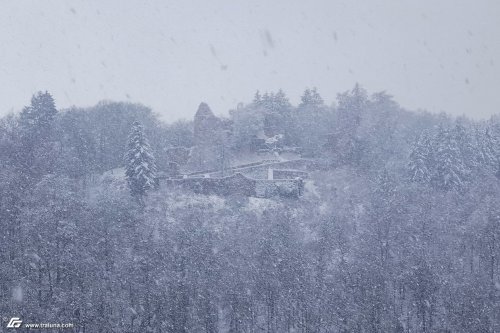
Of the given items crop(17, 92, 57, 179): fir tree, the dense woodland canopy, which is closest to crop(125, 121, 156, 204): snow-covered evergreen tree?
the dense woodland canopy

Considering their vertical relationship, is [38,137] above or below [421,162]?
above

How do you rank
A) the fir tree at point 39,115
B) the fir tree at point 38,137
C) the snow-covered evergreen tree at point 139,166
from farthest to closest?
the fir tree at point 39,115
the snow-covered evergreen tree at point 139,166
the fir tree at point 38,137

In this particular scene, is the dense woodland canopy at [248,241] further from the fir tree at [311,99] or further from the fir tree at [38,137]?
the fir tree at [311,99]

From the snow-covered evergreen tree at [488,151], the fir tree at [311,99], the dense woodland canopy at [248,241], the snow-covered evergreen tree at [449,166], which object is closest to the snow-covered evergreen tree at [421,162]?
the dense woodland canopy at [248,241]

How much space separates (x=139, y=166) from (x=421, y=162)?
24.8m

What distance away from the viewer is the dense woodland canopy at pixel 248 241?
3106 cm

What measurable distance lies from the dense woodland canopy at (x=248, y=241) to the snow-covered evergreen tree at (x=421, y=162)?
20 cm

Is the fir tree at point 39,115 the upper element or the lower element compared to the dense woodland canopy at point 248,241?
upper

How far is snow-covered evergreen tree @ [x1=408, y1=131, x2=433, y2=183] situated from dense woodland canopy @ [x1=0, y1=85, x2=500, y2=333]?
20 cm

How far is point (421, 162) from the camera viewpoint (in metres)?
46.2

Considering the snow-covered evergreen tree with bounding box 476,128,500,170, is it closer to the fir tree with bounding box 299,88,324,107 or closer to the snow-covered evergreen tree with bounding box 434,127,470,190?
the snow-covered evergreen tree with bounding box 434,127,470,190

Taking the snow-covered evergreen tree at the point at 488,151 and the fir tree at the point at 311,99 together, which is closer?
the snow-covered evergreen tree at the point at 488,151

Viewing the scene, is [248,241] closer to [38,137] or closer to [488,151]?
[38,137]

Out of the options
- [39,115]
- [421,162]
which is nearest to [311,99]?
[421,162]
